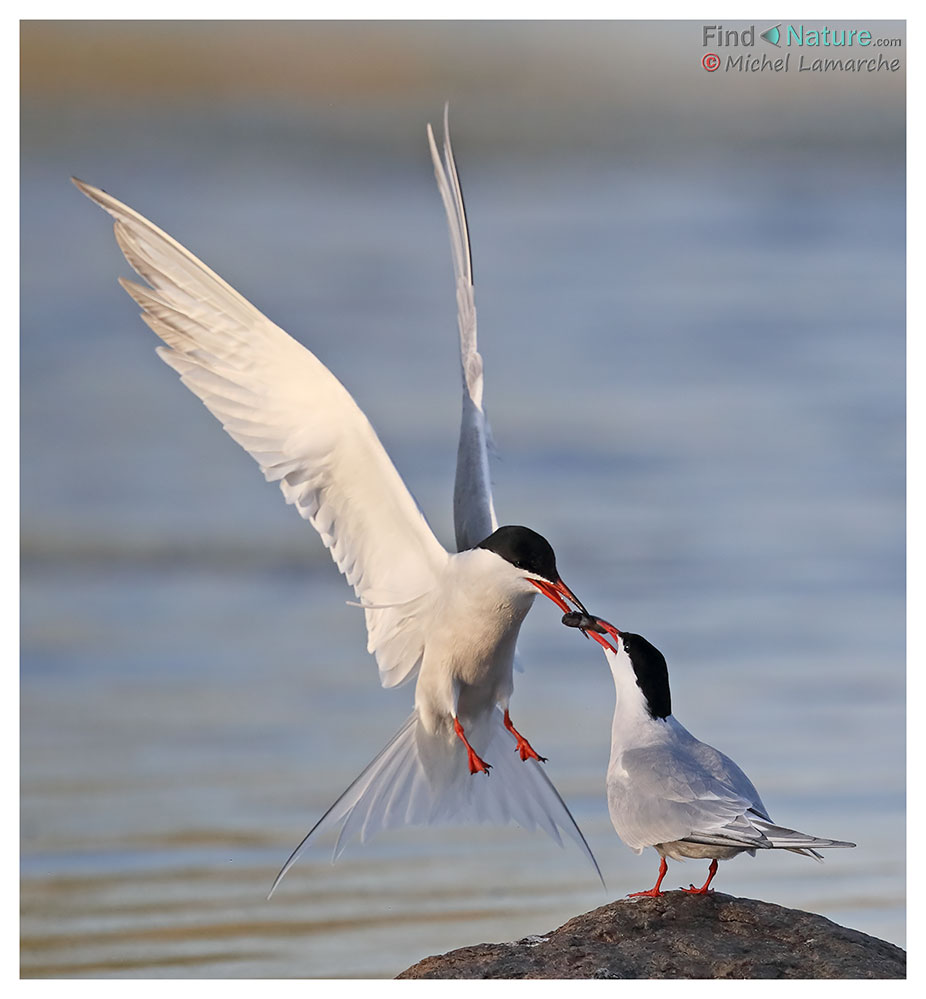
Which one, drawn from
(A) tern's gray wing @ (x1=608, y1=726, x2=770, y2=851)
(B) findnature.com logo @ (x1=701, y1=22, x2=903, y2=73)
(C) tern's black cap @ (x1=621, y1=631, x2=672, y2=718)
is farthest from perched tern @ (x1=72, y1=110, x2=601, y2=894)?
(B) findnature.com logo @ (x1=701, y1=22, x2=903, y2=73)

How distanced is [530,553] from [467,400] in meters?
0.77

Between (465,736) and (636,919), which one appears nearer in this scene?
(636,919)

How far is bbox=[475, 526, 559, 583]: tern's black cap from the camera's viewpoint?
3852 mm

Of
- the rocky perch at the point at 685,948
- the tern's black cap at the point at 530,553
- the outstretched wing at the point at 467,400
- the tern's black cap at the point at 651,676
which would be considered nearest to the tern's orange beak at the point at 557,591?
the tern's black cap at the point at 530,553

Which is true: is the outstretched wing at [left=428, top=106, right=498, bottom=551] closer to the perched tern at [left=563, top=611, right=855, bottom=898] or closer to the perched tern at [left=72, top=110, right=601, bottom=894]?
the perched tern at [left=72, top=110, right=601, bottom=894]

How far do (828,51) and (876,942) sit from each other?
2.73 metres

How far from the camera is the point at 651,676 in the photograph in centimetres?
372

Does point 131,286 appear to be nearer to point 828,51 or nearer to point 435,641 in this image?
point 435,641

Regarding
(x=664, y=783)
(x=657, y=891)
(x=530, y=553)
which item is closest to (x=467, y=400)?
(x=530, y=553)

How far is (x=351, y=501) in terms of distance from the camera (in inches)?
167

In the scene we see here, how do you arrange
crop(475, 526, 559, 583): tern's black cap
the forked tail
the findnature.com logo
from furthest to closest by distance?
the findnature.com logo, the forked tail, crop(475, 526, 559, 583): tern's black cap

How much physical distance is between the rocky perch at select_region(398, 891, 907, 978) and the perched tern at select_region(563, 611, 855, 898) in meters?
0.09

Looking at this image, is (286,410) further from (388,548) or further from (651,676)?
(651,676)

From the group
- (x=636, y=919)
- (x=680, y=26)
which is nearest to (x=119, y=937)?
(x=636, y=919)
